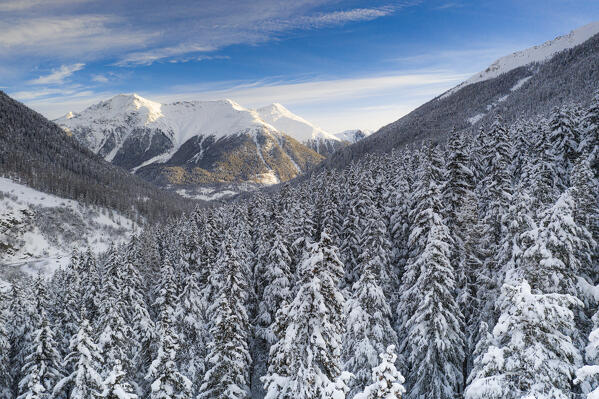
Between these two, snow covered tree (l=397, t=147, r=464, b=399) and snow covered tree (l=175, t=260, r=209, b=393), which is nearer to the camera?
snow covered tree (l=397, t=147, r=464, b=399)

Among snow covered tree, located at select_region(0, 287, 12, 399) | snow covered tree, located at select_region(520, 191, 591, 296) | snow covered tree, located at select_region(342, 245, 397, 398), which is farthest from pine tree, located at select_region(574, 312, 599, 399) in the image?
snow covered tree, located at select_region(0, 287, 12, 399)

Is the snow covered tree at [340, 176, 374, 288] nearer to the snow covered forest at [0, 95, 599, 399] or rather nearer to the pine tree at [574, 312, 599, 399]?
the snow covered forest at [0, 95, 599, 399]

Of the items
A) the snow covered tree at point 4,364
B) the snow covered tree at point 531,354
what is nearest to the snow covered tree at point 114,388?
the snow covered tree at point 531,354

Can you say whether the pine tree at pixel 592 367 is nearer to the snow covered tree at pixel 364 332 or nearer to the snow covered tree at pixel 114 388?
the snow covered tree at pixel 364 332

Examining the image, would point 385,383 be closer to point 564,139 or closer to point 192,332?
point 192,332

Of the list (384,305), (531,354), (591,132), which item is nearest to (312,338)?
(531,354)
